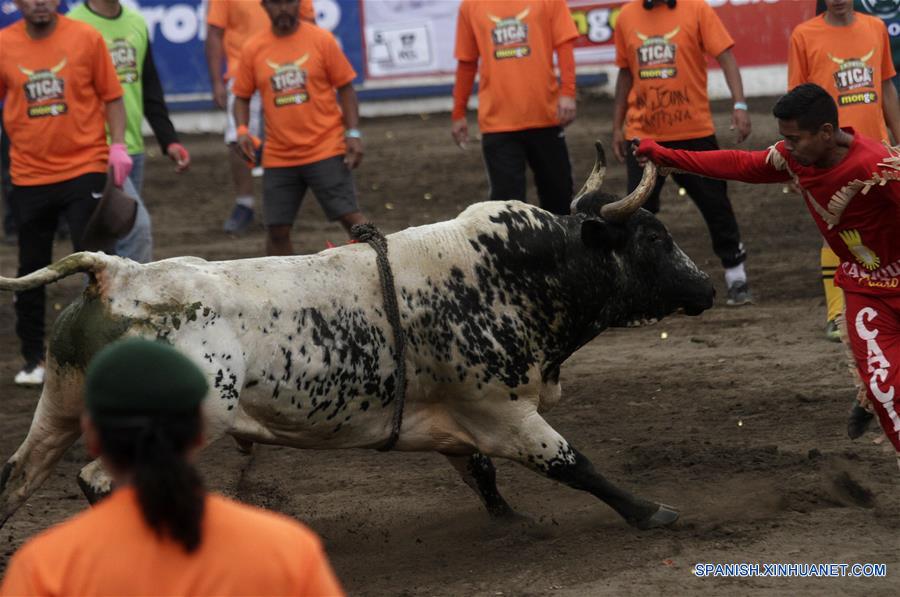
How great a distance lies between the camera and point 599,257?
596 centimetres

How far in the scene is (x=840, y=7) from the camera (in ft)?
27.3

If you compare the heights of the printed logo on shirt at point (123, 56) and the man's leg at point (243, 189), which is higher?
the printed logo on shirt at point (123, 56)

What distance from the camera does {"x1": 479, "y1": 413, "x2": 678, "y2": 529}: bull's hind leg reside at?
5727 mm

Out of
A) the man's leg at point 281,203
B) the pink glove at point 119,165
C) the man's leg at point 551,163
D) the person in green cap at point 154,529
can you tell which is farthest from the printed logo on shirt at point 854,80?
the person in green cap at point 154,529

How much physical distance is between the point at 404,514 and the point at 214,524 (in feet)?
13.0

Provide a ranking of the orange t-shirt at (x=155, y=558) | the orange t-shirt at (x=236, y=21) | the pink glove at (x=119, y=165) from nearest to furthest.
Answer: the orange t-shirt at (x=155, y=558)
the pink glove at (x=119, y=165)
the orange t-shirt at (x=236, y=21)

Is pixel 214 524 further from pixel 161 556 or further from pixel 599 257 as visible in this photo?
pixel 599 257

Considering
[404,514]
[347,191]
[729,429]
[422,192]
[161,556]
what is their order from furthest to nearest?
[422,192] → [347,191] → [729,429] → [404,514] → [161,556]

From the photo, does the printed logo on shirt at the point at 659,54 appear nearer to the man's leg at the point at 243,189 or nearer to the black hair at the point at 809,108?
the black hair at the point at 809,108

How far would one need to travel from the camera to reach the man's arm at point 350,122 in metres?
9.59

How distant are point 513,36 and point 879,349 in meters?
4.85

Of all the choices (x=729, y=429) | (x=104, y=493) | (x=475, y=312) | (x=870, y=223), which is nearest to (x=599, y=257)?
(x=475, y=312)

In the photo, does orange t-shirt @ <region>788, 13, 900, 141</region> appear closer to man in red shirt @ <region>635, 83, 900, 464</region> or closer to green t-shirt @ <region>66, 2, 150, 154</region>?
man in red shirt @ <region>635, 83, 900, 464</region>

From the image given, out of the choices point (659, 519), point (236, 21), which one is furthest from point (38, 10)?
point (659, 519)
